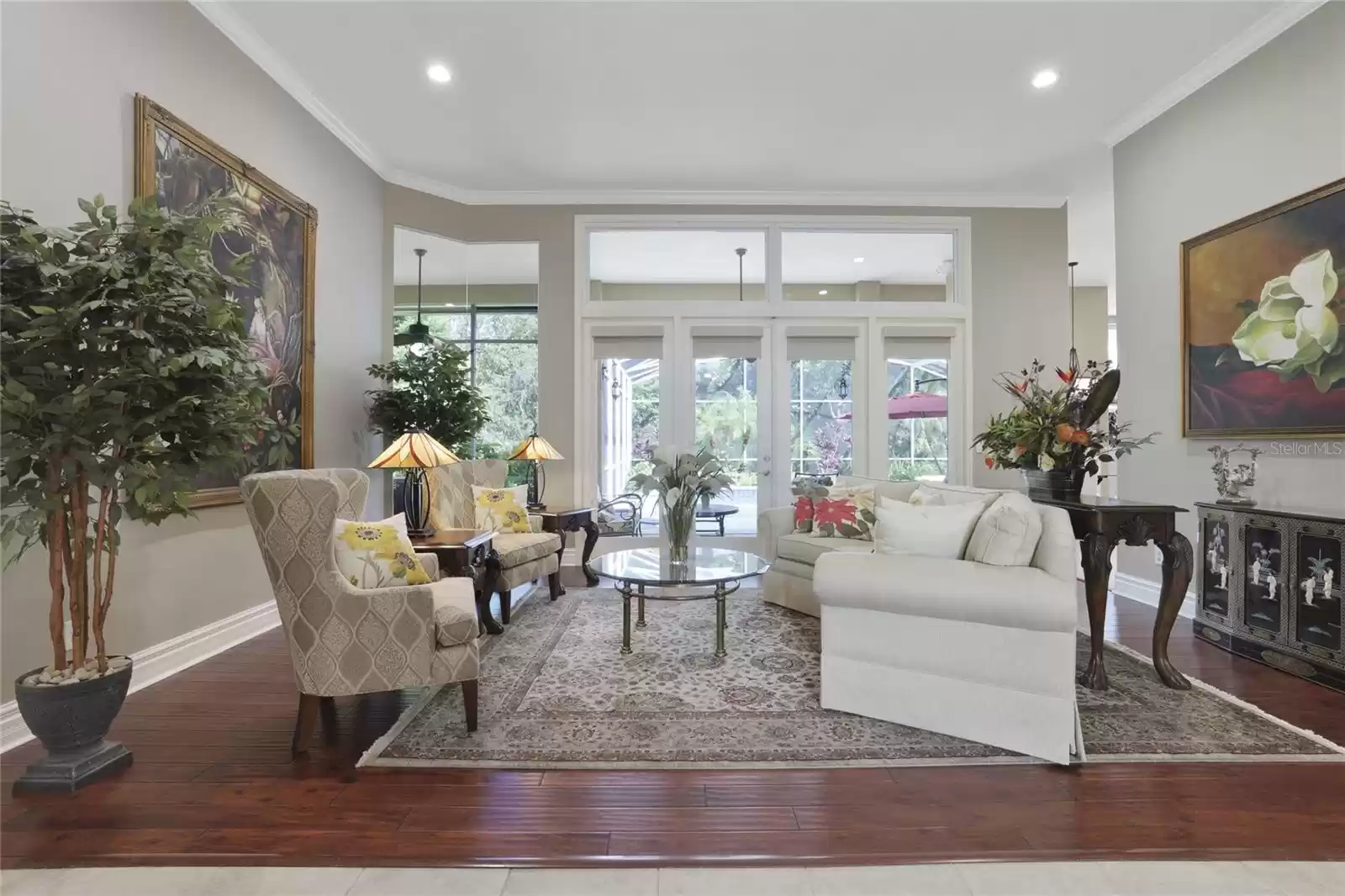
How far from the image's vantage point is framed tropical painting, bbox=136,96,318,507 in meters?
2.85

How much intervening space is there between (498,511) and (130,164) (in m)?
2.56

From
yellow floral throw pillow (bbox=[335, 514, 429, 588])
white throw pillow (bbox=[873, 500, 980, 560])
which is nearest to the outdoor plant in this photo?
yellow floral throw pillow (bbox=[335, 514, 429, 588])

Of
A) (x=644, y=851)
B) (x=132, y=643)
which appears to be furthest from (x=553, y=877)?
(x=132, y=643)

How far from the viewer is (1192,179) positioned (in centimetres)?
376

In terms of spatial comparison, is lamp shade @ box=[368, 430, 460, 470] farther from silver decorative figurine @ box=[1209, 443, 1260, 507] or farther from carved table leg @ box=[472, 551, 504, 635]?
silver decorative figurine @ box=[1209, 443, 1260, 507]

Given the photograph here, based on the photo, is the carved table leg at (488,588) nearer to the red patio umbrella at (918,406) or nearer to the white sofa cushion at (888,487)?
the white sofa cushion at (888,487)

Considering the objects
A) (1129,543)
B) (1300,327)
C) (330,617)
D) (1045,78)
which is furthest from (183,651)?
(1300,327)

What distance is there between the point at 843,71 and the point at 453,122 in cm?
263

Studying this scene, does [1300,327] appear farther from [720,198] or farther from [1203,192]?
[720,198]

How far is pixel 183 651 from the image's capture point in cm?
300

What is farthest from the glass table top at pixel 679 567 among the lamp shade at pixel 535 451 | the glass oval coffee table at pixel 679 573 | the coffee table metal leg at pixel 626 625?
the lamp shade at pixel 535 451

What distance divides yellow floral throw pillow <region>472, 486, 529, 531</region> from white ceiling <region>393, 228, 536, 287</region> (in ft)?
7.55

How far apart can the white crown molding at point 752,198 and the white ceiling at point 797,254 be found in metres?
0.26

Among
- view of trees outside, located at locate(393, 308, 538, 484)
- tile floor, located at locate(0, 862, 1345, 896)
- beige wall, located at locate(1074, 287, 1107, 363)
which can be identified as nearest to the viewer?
tile floor, located at locate(0, 862, 1345, 896)
